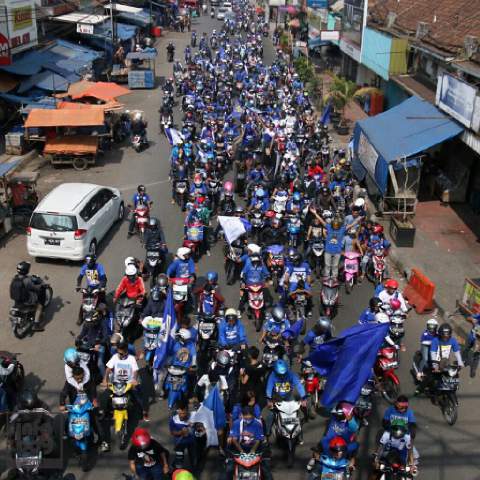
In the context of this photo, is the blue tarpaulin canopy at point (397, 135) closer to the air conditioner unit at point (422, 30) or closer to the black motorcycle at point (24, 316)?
the air conditioner unit at point (422, 30)

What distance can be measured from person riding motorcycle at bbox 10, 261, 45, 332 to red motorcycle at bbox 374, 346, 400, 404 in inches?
279

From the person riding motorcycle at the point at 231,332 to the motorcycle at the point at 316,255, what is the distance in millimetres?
5270

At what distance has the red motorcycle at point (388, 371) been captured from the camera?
37.0 ft

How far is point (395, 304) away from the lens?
12273 mm

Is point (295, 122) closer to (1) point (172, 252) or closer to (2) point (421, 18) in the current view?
(2) point (421, 18)

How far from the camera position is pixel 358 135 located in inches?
983

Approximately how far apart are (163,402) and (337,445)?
13.0 feet

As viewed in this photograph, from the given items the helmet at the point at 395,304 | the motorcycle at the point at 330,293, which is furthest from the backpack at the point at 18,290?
the helmet at the point at 395,304

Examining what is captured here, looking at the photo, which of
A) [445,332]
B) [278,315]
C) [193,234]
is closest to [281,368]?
[278,315]

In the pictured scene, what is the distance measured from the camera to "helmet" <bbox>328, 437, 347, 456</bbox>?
8281 mm

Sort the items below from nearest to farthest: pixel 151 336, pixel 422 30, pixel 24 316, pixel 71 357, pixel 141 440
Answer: pixel 141 440
pixel 71 357
pixel 151 336
pixel 24 316
pixel 422 30

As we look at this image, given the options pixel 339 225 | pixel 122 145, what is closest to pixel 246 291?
pixel 339 225

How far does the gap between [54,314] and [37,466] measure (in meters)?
6.03

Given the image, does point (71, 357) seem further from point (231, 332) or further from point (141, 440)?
point (231, 332)
